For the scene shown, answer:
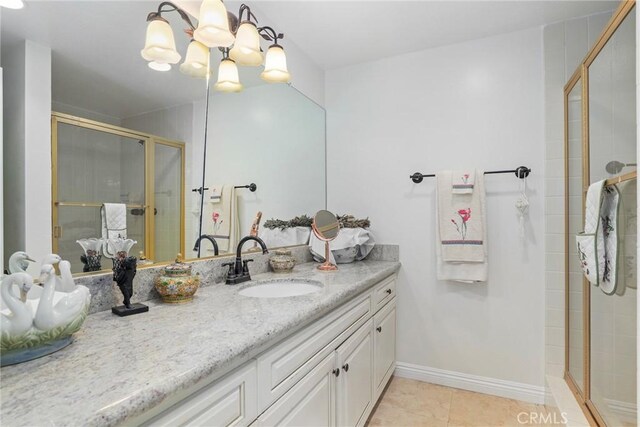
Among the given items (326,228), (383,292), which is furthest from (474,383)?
(326,228)

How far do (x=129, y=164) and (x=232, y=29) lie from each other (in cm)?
86

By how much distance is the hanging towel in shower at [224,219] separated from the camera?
1521mm

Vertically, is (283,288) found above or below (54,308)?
below

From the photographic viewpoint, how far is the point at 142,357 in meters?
0.70

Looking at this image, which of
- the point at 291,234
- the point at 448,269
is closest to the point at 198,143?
the point at 291,234

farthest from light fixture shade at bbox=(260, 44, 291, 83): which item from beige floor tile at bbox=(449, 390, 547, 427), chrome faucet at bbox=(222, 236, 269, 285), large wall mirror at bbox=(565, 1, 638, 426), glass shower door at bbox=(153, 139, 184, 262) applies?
beige floor tile at bbox=(449, 390, 547, 427)

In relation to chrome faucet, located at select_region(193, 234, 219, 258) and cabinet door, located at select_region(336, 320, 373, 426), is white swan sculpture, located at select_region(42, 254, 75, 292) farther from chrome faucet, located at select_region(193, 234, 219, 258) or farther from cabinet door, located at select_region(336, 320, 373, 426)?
cabinet door, located at select_region(336, 320, 373, 426)

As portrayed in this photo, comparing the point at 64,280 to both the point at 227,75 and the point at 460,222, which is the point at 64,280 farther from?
the point at 460,222

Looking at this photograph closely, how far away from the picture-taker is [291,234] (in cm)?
218

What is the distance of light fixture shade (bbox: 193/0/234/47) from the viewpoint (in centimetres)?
130

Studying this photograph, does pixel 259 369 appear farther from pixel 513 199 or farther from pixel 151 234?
pixel 513 199

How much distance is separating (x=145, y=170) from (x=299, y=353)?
2.88ft

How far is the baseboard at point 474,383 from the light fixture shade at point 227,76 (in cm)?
212

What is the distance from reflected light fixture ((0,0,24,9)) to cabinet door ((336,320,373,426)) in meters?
1.52
